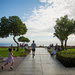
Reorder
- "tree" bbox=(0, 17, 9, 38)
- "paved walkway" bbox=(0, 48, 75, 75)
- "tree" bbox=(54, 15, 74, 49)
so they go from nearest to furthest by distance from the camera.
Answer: "paved walkway" bbox=(0, 48, 75, 75)
"tree" bbox=(0, 17, 9, 38)
"tree" bbox=(54, 15, 74, 49)

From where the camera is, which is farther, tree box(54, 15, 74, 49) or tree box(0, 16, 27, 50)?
tree box(54, 15, 74, 49)

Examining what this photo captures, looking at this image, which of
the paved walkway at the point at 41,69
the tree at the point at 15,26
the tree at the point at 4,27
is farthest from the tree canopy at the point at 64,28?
the paved walkway at the point at 41,69

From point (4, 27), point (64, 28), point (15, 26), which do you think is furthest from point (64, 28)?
point (4, 27)

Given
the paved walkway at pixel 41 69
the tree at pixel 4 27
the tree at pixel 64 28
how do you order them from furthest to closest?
the tree at pixel 64 28 → the tree at pixel 4 27 → the paved walkway at pixel 41 69

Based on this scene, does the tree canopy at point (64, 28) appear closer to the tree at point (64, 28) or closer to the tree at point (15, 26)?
the tree at point (64, 28)

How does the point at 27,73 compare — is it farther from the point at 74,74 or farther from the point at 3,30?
the point at 3,30

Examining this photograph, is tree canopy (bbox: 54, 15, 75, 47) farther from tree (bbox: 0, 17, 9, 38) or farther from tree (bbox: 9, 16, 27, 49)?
tree (bbox: 0, 17, 9, 38)

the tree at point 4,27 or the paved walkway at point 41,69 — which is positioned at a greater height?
the tree at point 4,27

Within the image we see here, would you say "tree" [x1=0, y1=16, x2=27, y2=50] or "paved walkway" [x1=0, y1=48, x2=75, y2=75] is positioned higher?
"tree" [x1=0, y1=16, x2=27, y2=50]

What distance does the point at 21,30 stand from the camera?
3969 cm

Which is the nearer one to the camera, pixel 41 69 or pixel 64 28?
pixel 41 69

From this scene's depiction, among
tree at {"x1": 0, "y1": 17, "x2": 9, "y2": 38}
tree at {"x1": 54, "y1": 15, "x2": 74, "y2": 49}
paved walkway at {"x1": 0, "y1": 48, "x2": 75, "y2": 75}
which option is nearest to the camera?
paved walkway at {"x1": 0, "y1": 48, "x2": 75, "y2": 75}

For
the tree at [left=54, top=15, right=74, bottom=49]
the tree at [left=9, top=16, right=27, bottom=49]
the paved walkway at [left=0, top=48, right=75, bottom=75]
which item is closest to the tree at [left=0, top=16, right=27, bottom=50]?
the tree at [left=9, top=16, right=27, bottom=49]

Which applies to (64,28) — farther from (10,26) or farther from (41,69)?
(41,69)
